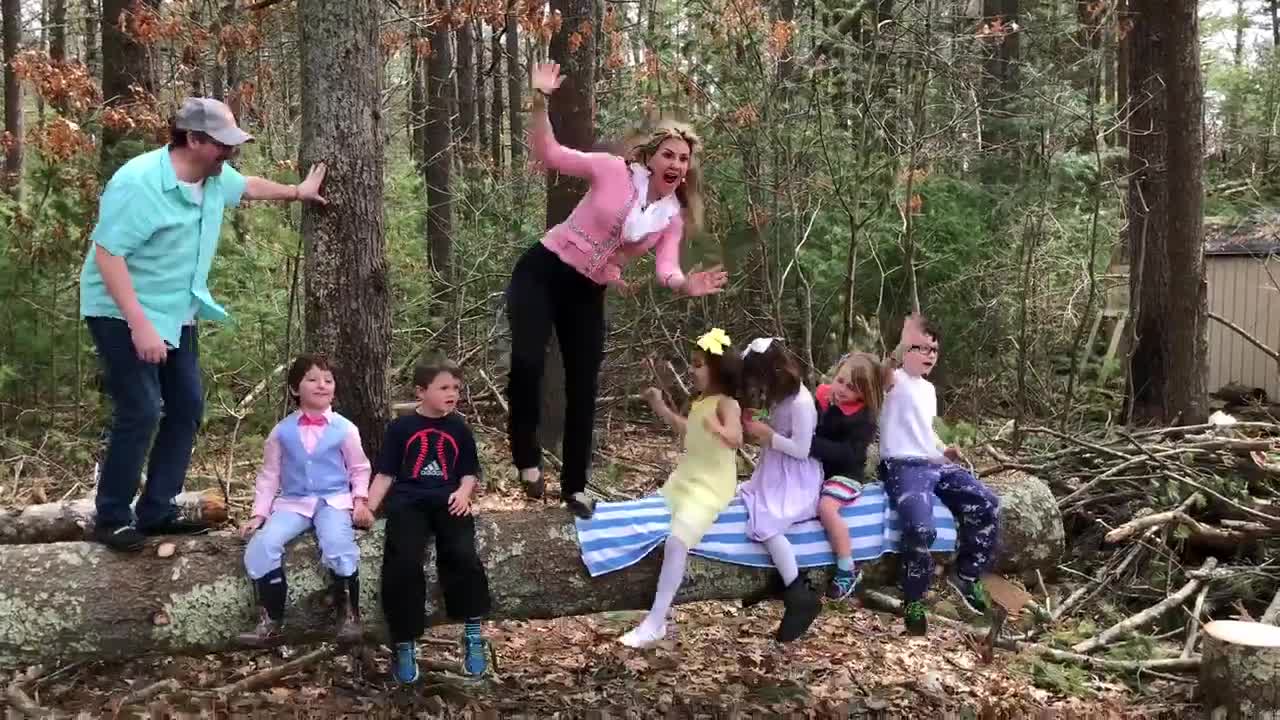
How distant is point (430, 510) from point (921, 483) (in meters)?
2.24

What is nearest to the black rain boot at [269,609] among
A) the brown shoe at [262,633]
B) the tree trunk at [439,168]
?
the brown shoe at [262,633]

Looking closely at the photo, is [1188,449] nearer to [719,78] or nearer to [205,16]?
[719,78]

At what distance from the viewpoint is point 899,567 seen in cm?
486

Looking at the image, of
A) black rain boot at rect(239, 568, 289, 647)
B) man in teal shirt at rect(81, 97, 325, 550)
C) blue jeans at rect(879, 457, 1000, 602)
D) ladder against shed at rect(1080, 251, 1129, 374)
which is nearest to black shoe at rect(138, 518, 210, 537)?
man in teal shirt at rect(81, 97, 325, 550)

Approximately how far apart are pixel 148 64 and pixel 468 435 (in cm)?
662

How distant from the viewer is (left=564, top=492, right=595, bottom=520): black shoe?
4.54m

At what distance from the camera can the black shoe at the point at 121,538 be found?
4.18 meters

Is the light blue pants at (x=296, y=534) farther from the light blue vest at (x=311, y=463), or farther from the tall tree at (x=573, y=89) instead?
the tall tree at (x=573, y=89)

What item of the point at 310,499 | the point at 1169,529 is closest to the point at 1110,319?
the point at 1169,529

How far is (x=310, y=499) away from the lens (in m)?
4.16

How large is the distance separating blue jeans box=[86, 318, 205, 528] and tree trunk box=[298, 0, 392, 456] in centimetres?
62

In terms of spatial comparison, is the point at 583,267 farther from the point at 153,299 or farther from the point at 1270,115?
the point at 1270,115

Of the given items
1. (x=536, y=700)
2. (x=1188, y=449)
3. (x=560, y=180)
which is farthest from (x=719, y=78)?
(x=536, y=700)

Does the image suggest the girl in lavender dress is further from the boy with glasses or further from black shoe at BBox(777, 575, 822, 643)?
the boy with glasses
